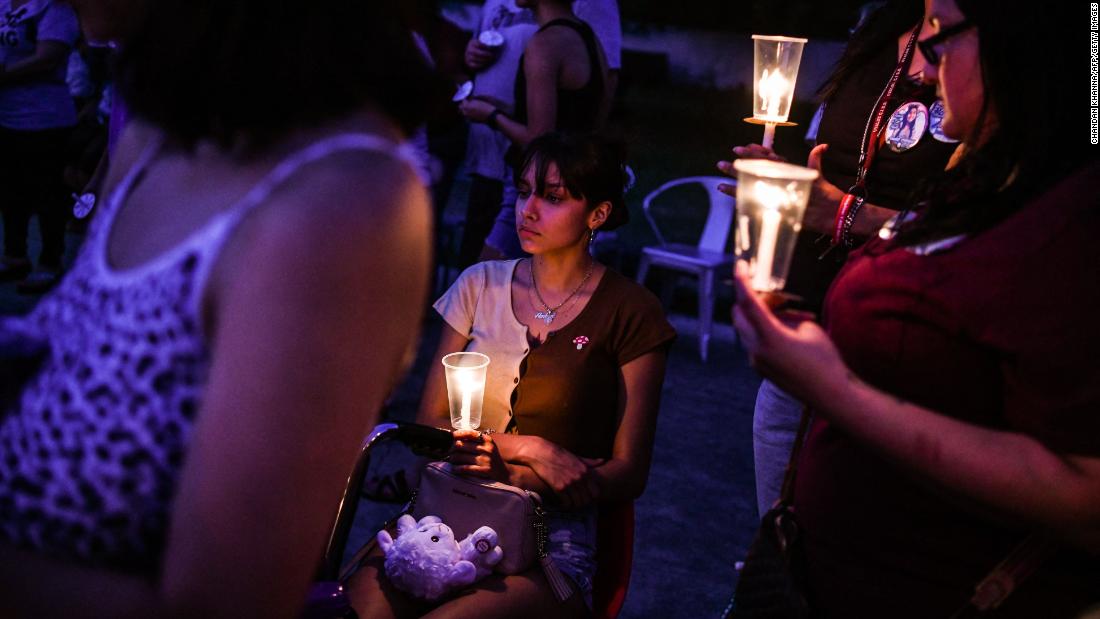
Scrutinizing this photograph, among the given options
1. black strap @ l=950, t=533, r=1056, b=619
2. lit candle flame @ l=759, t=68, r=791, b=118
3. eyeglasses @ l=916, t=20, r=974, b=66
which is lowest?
black strap @ l=950, t=533, r=1056, b=619

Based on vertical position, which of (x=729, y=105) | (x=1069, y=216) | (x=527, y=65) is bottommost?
(x=1069, y=216)

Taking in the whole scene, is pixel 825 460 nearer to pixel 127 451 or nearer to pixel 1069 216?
pixel 1069 216

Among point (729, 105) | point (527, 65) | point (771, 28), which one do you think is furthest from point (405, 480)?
point (729, 105)

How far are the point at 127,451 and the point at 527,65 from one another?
132 inches

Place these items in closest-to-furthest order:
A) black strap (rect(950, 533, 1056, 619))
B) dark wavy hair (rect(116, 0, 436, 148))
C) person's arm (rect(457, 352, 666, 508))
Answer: dark wavy hair (rect(116, 0, 436, 148)) → black strap (rect(950, 533, 1056, 619)) → person's arm (rect(457, 352, 666, 508))

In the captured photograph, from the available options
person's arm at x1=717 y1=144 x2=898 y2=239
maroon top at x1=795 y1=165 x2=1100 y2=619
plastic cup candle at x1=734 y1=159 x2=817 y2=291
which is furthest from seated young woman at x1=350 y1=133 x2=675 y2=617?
plastic cup candle at x1=734 y1=159 x2=817 y2=291

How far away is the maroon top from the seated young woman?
3.21 ft

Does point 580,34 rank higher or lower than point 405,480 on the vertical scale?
higher

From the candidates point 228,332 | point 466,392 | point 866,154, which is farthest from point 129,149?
point 866,154

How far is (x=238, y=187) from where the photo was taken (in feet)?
3.12

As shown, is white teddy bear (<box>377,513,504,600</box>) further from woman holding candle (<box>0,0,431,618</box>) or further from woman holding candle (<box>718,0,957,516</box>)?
woman holding candle (<box>0,0,431,618</box>)

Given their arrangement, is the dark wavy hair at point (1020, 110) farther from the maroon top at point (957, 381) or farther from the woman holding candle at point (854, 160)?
the woman holding candle at point (854, 160)

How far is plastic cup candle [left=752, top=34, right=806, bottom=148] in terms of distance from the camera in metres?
2.30

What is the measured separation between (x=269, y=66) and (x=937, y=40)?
39.8 inches
